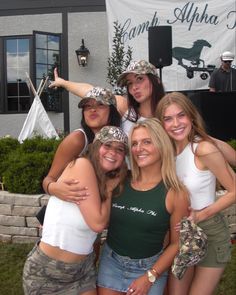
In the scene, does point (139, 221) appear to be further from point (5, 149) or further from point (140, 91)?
point (5, 149)

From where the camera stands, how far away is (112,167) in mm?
2330

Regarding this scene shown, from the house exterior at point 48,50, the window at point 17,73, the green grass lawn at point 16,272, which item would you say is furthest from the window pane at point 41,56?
the green grass lawn at point 16,272

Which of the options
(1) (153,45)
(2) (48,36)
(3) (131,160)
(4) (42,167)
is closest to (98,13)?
(2) (48,36)

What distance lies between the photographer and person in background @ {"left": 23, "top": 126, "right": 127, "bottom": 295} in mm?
2213

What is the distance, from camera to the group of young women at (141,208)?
2234 mm

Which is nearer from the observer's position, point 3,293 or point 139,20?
point 3,293

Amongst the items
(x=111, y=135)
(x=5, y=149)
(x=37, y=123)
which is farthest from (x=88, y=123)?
(x=37, y=123)

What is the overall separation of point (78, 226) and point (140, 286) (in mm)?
437

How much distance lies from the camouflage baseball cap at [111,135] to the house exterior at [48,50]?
9.15 meters

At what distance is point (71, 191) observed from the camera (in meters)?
2.21

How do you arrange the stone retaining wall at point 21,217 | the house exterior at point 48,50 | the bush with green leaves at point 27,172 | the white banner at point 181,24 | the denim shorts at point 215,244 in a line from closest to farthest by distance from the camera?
the denim shorts at point 215,244 < the stone retaining wall at point 21,217 < the bush with green leaves at point 27,172 < the white banner at point 181,24 < the house exterior at point 48,50

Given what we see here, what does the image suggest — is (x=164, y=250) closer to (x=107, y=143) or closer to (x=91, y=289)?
(x=91, y=289)

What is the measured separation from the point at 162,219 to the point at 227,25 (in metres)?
8.37

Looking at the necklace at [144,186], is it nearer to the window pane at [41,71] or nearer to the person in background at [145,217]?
the person in background at [145,217]
